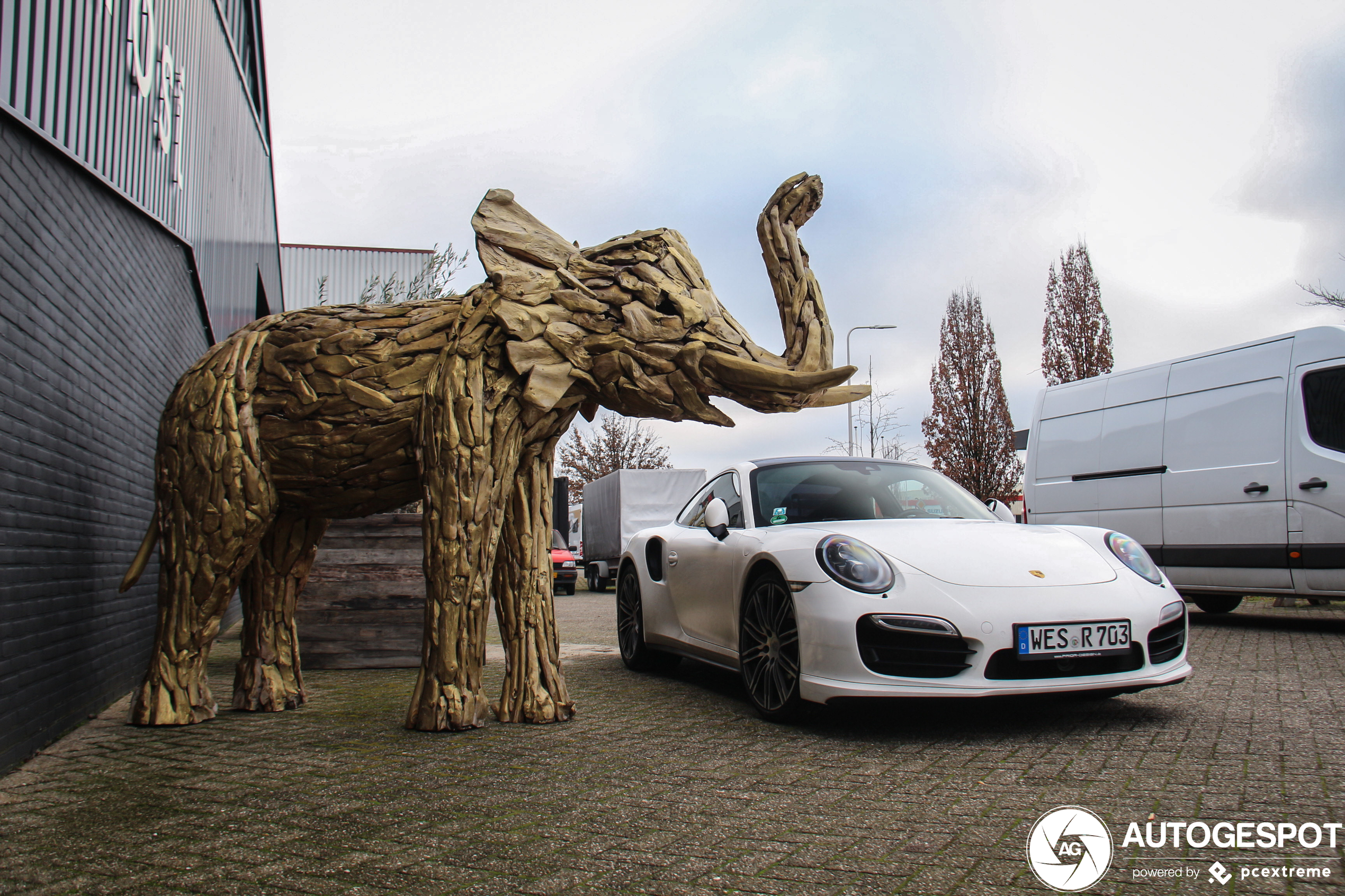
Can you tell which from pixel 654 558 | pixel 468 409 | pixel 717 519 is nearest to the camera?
pixel 468 409

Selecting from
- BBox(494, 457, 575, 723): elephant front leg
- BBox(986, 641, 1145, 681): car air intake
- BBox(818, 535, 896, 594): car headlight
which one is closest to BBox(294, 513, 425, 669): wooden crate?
BBox(494, 457, 575, 723): elephant front leg

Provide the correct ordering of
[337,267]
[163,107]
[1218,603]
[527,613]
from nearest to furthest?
[527,613]
[163,107]
[1218,603]
[337,267]

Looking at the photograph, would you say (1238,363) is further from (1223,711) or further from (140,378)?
(140,378)


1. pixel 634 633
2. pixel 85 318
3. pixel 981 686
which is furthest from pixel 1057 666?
pixel 85 318

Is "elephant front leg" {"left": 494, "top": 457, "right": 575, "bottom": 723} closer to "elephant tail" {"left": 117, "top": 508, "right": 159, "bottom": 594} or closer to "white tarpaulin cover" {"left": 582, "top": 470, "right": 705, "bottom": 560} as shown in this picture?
"elephant tail" {"left": 117, "top": 508, "right": 159, "bottom": 594}

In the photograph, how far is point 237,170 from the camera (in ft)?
35.8

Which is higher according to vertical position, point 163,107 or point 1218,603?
point 163,107

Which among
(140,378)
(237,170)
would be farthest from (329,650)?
(237,170)

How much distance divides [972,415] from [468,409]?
26.5 metres

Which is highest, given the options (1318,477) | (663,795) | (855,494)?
(1318,477)

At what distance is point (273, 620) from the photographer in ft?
17.1

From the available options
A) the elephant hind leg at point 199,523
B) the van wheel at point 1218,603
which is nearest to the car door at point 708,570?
the elephant hind leg at point 199,523

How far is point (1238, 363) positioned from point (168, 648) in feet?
31.0

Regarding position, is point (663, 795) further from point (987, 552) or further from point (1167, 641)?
point (1167, 641)
